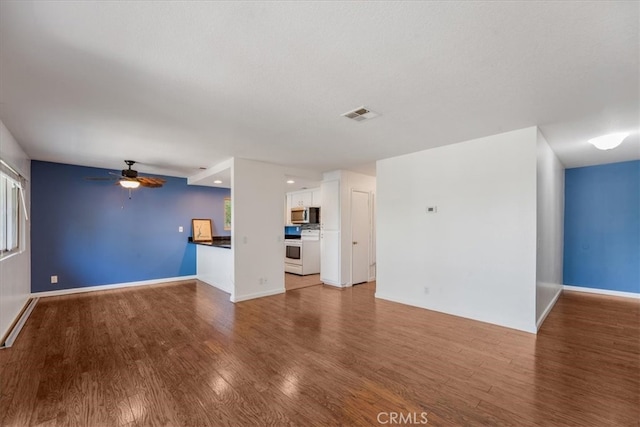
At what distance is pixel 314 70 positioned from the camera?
214 cm

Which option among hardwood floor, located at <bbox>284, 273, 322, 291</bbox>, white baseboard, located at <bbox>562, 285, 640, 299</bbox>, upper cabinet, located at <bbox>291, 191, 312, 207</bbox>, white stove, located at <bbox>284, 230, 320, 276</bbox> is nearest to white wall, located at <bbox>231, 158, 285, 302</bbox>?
hardwood floor, located at <bbox>284, 273, 322, 291</bbox>

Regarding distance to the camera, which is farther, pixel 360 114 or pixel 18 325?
pixel 18 325

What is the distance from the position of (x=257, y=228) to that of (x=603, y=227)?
6.59 m

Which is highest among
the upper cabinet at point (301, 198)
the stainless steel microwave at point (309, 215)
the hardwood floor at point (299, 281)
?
the upper cabinet at point (301, 198)

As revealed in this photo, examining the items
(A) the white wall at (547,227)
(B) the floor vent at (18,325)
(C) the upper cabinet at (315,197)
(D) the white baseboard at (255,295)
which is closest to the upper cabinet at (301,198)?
(C) the upper cabinet at (315,197)

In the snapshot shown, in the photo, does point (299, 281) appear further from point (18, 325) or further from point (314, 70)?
point (314, 70)

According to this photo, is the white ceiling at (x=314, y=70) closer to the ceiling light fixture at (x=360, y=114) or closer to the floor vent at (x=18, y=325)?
the ceiling light fixture at (x=360, y=114)

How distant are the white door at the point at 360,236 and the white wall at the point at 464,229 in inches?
47.0

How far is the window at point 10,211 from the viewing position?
137 inches

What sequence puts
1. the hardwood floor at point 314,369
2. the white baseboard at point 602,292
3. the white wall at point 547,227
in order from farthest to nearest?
the white baseboard at point 602,292 → the white wall at point 547,227 → the hardwood floor at point 314,369

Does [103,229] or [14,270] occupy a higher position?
[103,229]

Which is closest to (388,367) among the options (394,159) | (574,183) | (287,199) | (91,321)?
(394,159)

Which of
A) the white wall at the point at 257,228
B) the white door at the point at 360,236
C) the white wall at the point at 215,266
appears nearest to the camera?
the white wall at the point at 257,228

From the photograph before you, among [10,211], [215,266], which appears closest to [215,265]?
[215,266]
